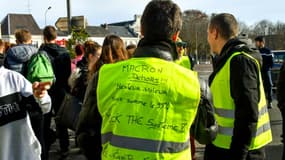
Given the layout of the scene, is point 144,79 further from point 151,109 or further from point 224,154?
point 224,154

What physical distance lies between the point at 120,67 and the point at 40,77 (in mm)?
3546

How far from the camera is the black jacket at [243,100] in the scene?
9.78 ft

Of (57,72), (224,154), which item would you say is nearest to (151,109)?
(224,154)

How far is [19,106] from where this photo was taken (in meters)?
2.92

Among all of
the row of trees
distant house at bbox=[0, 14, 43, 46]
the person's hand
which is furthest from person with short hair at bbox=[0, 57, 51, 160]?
distant house at bbox=[0, 14, 43, 46]

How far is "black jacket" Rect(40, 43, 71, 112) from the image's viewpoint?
6656mm

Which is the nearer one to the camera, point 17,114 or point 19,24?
point 17,114

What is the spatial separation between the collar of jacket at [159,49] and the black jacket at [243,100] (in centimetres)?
85

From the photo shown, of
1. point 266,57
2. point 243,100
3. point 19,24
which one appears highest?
point 19,24

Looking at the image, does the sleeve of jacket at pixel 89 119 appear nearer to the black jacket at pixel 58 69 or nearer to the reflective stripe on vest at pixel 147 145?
the reflective stripe on vest at pixel 147 145

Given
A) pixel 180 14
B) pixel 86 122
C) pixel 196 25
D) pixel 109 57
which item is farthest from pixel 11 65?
pixel 196 25

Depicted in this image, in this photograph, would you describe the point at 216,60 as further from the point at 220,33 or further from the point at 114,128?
the point at 114,128

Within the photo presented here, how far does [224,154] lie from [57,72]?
4.02 meters

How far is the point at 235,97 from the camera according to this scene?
120 inches
